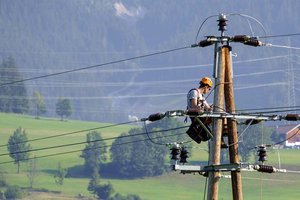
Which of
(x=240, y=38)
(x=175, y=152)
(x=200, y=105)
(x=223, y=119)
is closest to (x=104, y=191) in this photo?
(x=175, y=152)

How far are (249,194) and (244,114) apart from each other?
135 metres

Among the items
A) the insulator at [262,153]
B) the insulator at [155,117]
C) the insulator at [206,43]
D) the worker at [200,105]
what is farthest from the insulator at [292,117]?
the insulator at [155,117]

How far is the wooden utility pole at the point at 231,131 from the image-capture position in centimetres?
3155

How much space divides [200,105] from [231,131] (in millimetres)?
1198

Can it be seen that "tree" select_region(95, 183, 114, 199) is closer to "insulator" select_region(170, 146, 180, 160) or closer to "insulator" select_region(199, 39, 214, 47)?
"insulator" select_region(170, 146, 180, 160)

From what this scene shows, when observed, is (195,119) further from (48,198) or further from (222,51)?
(48,198)

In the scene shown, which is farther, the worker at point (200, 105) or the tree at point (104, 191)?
the tree at point (104, 191)

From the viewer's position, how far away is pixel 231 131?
31859 millimetres

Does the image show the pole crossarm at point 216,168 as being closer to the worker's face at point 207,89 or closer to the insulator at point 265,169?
the insulator at point 265,169

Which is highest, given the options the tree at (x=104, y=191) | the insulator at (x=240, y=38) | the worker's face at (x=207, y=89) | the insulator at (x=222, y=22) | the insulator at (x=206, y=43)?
the tree at (x=104, y=191)

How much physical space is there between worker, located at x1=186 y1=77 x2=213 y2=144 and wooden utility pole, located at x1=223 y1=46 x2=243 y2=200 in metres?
0.45

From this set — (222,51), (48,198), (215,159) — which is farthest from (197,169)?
(48,198)

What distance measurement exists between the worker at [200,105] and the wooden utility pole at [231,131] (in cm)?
45

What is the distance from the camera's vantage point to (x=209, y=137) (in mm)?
31703
